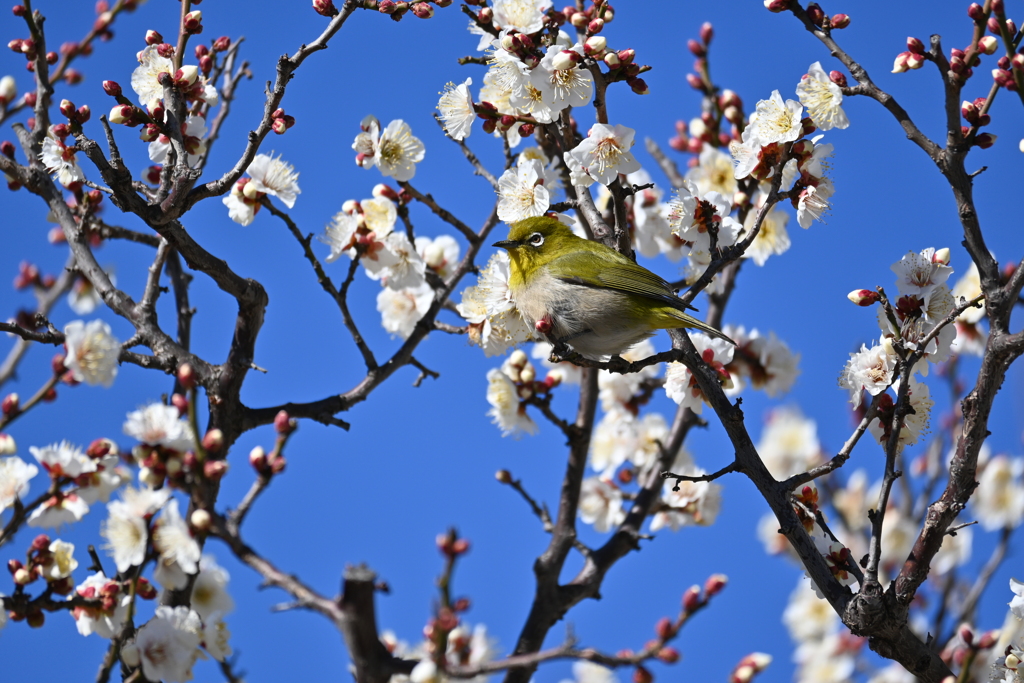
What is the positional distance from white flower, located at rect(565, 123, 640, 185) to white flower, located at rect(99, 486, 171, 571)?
230 cm

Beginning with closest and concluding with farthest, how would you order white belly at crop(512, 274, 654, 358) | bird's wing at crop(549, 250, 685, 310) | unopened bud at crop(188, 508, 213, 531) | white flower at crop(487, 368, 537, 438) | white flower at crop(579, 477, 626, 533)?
1. unopened bud at crop(188, 508, 213, 531)
2. bird's wing at crop(549, 250, 685, 310)
3. white belly at crop(512, 274, 654, 358)
4. white flower at crop(487, 368, 537, 438)
5. white flower at crop(579, 477, 626, 533)

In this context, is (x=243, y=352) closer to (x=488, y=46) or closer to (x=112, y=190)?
(x=112, y=190)

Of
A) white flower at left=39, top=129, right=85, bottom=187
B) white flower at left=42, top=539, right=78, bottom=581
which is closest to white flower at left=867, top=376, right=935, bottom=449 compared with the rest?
white flower at left=42, top=539, right=78, bottom=581

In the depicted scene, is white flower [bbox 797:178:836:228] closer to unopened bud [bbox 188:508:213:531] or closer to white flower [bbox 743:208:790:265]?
white flower [bbox 743:208:790:265]

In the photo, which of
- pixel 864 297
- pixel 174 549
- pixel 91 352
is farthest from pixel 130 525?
pixel 864 297

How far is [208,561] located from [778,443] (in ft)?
20.3

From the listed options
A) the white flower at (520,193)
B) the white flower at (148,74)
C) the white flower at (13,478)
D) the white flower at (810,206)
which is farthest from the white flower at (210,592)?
the white flower at (810,206)

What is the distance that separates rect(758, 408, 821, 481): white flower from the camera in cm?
829

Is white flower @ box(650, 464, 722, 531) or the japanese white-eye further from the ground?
the japanese white-eye

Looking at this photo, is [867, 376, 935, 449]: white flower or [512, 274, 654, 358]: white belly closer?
[867, 376, 935, 449]: white flower

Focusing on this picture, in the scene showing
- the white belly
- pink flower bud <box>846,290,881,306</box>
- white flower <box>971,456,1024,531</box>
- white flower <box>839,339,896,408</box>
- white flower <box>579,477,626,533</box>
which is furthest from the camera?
white flower <box>971,456,1024,531</box>

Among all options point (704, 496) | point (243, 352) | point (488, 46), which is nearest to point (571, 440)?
point (704, 496)

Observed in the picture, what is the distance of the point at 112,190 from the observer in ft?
11.0

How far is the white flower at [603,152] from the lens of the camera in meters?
3.97
